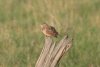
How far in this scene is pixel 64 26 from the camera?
6.00 metres

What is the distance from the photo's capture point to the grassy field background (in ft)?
14.5

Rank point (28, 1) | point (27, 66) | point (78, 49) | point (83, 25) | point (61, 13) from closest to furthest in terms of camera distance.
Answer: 1. point (27, 66)
2. point (78, 49)
3. point (83, 25)
4. point (61, 13)
5. point (28, 1)

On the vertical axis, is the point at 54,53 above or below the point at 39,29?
below

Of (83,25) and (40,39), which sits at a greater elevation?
(40,39)

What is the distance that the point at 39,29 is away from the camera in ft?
20.0

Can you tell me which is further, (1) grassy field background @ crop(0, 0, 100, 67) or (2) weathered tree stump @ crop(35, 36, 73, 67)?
A: (1) grassy field background @ crop(0, 0, 100, 67)

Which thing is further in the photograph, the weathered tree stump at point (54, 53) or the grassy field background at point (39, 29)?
the grassy field background at point (39, 29)

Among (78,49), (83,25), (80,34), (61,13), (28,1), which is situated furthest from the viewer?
(28,1)

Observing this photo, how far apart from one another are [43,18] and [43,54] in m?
3.75

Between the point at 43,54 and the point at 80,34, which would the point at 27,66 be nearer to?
the point at 43,54

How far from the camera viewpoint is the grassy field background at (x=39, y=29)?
4.41 meters

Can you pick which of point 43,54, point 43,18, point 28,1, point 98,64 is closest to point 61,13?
point 43,18

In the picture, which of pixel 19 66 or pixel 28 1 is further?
pixel 28 1

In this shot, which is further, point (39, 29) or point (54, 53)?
point (39, 29)
